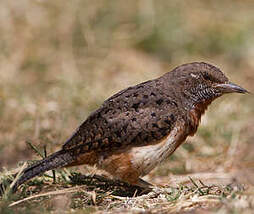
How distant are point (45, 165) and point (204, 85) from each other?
1864 millimetres

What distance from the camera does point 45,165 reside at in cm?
478

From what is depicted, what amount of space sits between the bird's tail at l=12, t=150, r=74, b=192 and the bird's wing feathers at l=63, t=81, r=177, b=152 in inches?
3.6

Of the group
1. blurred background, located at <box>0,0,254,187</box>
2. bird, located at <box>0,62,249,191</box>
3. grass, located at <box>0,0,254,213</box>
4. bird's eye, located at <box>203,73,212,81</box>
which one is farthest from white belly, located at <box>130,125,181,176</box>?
blurred background, located at <box>0,0,254,187</box>

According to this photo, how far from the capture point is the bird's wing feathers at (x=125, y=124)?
16.1 ft

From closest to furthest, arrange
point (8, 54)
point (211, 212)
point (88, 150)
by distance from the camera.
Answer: point (211, 212)
point (88, 150)
point (8, 54)

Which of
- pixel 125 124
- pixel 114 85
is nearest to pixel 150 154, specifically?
pixel 125 124

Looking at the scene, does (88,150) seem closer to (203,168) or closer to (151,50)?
(203,168)

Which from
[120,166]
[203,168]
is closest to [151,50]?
[203,168]

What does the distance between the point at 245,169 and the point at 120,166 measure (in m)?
1.99

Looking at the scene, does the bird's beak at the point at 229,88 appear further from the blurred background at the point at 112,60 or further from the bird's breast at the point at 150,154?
the blurred background at the point at 112,60

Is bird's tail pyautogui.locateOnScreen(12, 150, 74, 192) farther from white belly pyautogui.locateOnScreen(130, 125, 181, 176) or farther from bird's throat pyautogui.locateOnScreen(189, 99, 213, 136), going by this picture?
bird's throat pyautogui.locateOnScreen(189, 99, 213, 136)

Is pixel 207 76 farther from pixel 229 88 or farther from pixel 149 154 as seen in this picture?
pixel 149 154

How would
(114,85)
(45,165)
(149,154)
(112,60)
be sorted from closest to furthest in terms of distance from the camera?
(45,165)
(149,154)
(114,85)
(112,60)

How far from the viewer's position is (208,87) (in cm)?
548
